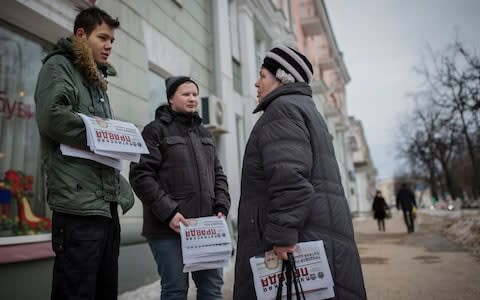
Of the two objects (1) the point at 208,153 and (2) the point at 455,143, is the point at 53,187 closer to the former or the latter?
(1) the point at 208,153

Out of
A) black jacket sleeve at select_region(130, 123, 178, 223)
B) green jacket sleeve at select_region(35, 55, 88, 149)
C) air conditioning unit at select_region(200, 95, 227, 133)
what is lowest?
black jacket sleeve at select_region(130, 123, 178, 223)

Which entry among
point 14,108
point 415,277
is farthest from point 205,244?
point 415,277

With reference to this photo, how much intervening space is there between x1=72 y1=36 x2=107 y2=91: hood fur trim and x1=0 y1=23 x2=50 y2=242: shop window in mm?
2317

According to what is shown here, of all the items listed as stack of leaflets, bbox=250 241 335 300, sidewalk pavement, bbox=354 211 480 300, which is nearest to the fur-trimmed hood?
stack of leaflets, bbox=250 241 335 300

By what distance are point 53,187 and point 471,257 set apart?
7597 millimetres

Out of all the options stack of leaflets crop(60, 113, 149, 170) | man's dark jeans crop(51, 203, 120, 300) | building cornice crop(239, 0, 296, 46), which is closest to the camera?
man's dark jeans crop(51, 203, 120, 300)

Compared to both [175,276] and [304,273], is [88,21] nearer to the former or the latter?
[175,276]

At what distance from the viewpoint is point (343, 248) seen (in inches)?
86.0

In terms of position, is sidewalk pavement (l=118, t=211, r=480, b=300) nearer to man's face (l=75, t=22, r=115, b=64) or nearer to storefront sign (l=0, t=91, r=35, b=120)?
storefront sign (l=0, t=91, r=35, b=120)

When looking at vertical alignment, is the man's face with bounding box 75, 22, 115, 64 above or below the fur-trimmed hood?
above

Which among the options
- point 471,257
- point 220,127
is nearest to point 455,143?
point 471,257

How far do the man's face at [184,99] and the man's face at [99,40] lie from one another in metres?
0.84

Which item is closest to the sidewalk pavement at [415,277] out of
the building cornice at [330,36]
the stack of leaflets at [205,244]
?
the stack of leaflets at [205,244]

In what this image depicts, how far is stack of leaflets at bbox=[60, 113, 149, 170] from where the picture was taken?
2.11 metres
